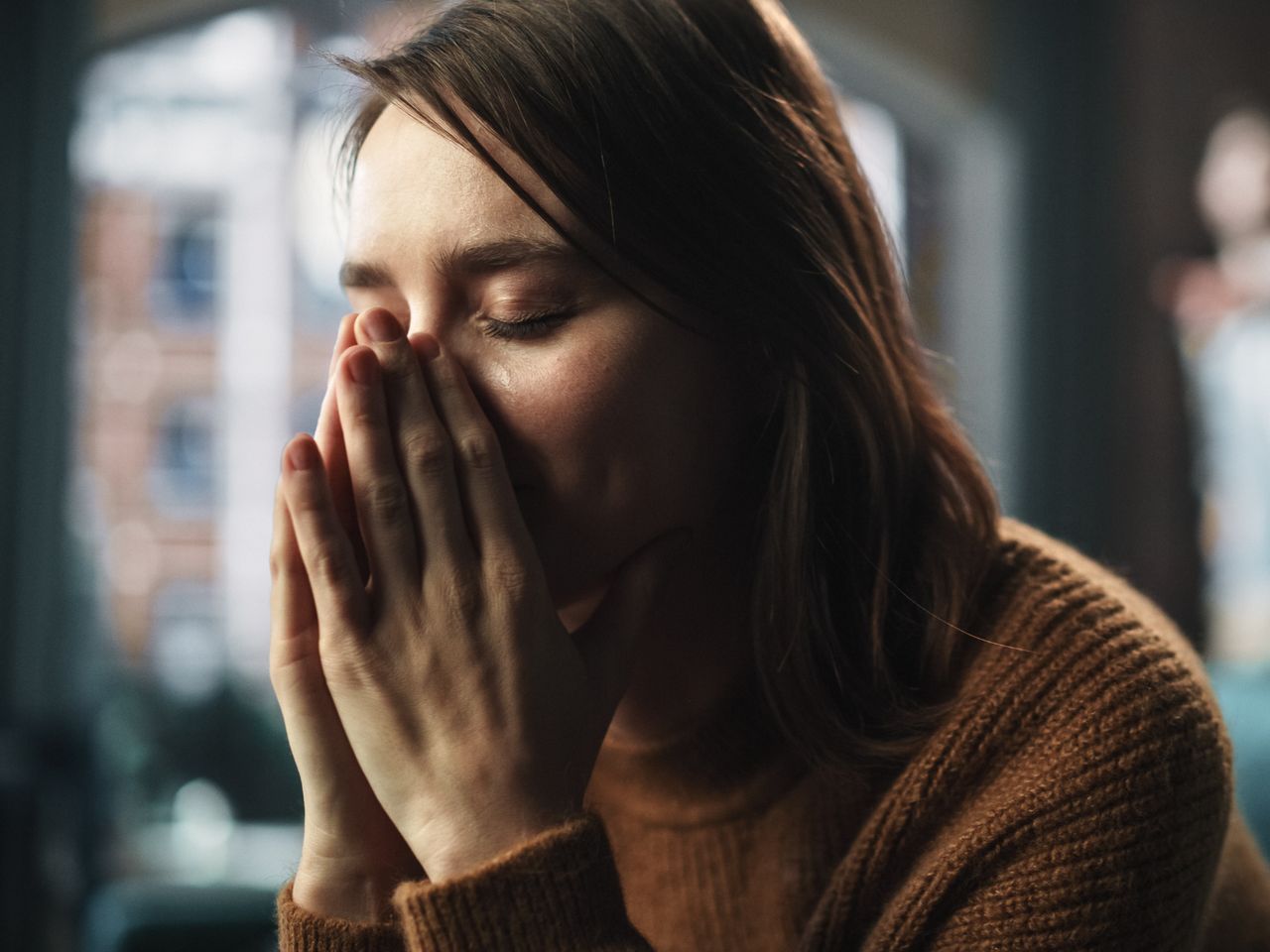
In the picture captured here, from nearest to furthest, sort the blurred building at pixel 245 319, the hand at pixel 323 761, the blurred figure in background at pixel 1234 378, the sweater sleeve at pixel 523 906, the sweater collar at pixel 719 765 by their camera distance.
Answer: the sweater sleeve at pixel 523 906 < the hand at pixel 323 761 < the sweater collar at pixel 719 765 < the blurred building at pixel 245 319 < the blurred figure in background at pixel 1234 378

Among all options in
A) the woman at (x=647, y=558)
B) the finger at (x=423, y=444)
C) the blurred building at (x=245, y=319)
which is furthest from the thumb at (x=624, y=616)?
the blurred building at (x=245, y=319)

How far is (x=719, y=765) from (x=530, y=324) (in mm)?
391

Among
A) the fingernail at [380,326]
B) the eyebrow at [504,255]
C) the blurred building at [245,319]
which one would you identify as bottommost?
the blurred building at [245,319]

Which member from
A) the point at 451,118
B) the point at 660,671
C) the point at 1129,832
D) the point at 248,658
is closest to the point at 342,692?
the point at 660,671

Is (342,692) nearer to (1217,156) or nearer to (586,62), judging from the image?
(586,62)

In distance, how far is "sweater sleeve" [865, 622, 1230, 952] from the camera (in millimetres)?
740

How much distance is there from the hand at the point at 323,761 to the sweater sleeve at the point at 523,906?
0.12 m

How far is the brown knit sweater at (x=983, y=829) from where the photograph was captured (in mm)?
733

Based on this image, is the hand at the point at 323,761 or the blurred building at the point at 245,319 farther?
the blurred building at the point at 245,319

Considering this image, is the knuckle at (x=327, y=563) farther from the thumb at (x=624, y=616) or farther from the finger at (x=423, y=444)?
the thumb at (x=624, y=616)

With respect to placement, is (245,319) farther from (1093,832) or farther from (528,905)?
(1093,832)

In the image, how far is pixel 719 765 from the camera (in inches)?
37.5

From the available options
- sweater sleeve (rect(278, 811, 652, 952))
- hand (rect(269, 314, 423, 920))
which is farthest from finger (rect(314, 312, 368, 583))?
sweater sleeve (rect(278, 811, 652, 952))

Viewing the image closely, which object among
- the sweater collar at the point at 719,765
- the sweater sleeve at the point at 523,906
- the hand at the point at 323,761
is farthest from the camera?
the sweater collar at the point at 719,765
